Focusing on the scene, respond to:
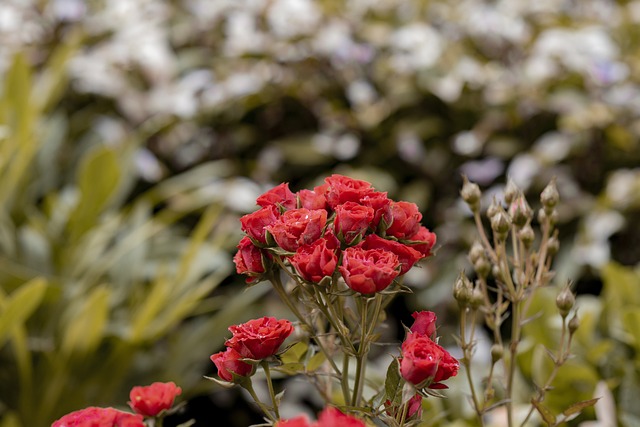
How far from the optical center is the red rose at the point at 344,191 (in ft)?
1.95

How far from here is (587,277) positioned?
187cm

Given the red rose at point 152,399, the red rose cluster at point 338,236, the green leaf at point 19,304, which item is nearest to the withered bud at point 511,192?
the red rose cluster at point 338,236

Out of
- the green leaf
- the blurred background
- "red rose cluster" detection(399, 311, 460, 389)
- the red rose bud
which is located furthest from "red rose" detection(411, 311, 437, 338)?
the blurred background

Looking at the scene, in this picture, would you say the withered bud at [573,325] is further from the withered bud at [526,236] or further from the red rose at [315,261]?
the red rose at [315,261]

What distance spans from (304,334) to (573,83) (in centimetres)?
148

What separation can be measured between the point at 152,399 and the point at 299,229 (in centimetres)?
18

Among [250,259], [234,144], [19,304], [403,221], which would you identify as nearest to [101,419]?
[250,259]

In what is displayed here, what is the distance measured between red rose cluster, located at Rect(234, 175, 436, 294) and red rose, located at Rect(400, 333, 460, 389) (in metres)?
0.05

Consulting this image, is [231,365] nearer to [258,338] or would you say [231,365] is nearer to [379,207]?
[258,338]

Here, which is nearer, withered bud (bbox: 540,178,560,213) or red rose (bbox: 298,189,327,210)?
red rose (bbox: 298,189,327,210)

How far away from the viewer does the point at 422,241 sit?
617 mm

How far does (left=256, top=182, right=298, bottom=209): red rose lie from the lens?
620 mm

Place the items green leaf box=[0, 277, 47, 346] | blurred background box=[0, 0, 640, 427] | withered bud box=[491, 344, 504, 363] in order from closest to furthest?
withered bud box=[491, 344, 504, 363] < green leaf box=[0, 277, 47, 346] < blurred background box=[0, 0, 640, 427]

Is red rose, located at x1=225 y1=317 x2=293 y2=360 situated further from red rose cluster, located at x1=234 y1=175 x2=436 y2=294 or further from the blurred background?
the blurred background
